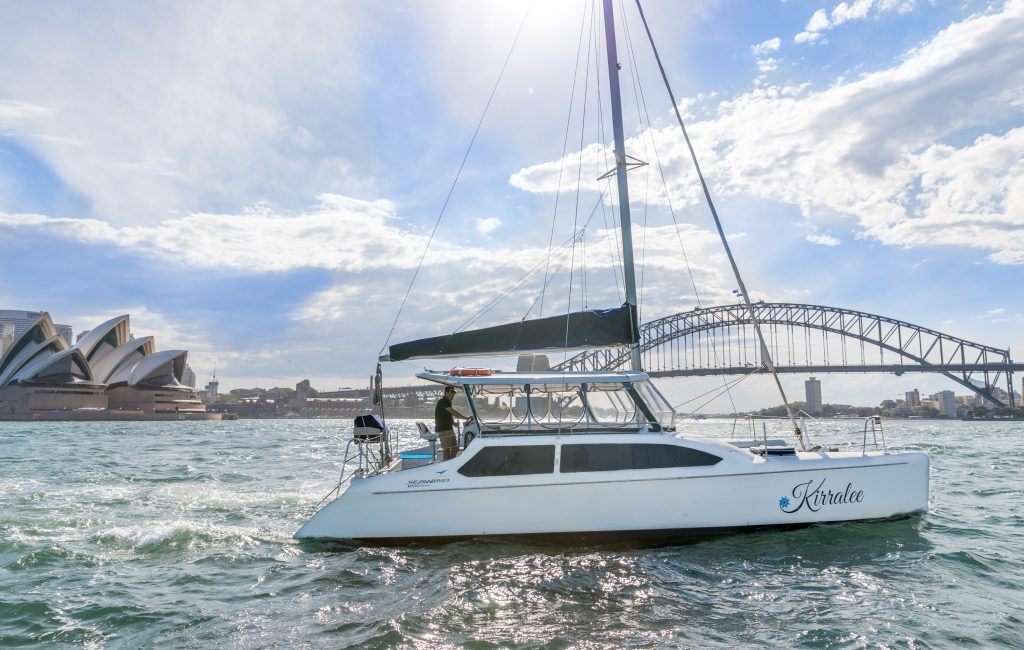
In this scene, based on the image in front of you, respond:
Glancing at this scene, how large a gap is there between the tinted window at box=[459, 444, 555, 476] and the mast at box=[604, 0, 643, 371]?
2.69 metres

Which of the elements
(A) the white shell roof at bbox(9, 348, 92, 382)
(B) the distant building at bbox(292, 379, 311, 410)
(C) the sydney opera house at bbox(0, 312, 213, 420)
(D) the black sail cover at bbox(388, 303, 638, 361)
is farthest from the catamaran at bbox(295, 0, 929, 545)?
(B) the distant building at bbox(292, 379, 311, 410)

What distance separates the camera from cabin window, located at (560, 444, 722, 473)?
8.70 meters

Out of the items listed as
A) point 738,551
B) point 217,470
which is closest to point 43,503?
point 217,470

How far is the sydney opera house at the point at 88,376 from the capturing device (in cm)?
8094

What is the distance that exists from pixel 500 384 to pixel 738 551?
4.07 meters

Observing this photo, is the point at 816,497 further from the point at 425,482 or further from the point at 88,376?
the point at 88,376

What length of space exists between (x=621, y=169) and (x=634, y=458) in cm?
539

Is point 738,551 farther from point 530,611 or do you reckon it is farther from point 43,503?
point 43,503

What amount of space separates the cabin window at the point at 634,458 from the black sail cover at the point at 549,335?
1.96 metres

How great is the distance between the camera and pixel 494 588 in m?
7.18

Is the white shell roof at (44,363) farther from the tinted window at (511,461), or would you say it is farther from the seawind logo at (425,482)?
the tinted window at (511,461)

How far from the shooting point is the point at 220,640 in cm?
575

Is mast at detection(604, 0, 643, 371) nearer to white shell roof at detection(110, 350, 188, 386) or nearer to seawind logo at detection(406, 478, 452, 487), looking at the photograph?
seawind logo at detection(406, 478, 452, 487)

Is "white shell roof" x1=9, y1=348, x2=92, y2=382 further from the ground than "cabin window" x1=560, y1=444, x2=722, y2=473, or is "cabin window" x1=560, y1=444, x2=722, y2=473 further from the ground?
"white shell roof" x1=9, y1=348, x2=92, y2=382
